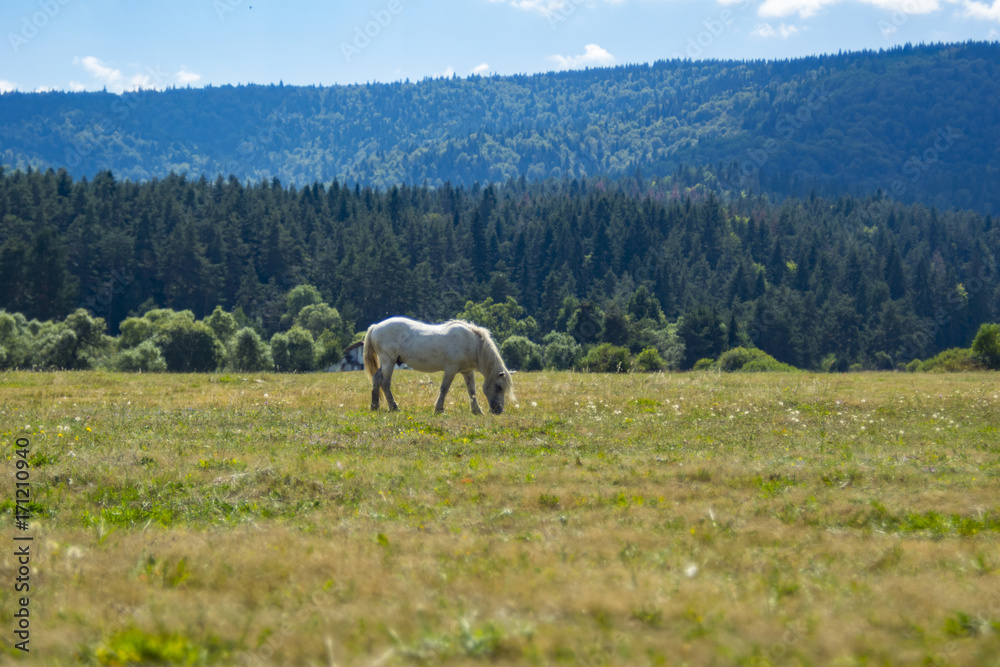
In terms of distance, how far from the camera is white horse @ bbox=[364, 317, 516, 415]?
1952cm

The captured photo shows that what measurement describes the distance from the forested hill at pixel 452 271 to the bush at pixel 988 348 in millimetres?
69444

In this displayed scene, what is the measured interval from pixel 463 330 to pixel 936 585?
1423cm

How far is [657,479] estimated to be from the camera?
37.9 ft

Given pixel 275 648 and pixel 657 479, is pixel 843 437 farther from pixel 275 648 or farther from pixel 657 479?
pixel 275 648

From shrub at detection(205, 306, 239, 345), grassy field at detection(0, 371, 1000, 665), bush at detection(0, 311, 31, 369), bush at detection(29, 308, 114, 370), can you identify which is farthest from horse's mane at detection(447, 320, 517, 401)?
shrub at detection(205, 306, 239, 345)

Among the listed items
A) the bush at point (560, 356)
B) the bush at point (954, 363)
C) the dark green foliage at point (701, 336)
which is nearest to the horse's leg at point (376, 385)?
the bush at point (954, 363)

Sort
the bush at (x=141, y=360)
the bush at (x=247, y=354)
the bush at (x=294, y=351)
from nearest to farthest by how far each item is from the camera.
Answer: the bush at (x=141, y=360), the bush at (x=247, y=354), the bush at (x=294, y=351)

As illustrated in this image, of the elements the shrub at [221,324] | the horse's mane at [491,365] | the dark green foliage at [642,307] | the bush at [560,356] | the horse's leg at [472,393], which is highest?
the dark green foliage at [642,307]

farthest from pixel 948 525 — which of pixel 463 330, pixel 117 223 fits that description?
pixel 117 223

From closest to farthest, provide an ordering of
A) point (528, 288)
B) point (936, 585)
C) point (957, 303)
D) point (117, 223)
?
1. point (936, 585)
2. point (117, 223)
3. point (528, 288)
4. point (957, 303)

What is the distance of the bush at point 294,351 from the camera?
86688 mm

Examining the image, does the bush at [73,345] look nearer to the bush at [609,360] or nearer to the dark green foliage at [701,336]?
the bush at [609,360]

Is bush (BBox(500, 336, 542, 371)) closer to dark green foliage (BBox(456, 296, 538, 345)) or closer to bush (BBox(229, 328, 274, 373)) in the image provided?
dark green foliage (BBox(456, 296, 538, 345))

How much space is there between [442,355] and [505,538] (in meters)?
11.5
